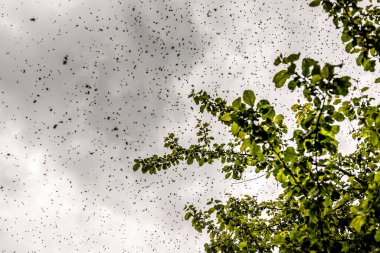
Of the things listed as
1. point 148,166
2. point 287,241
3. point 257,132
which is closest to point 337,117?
point 257,132

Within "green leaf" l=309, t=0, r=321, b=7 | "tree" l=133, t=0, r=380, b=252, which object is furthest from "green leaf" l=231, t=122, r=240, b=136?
"green leaf" l=309, t=0, r=321, b=7

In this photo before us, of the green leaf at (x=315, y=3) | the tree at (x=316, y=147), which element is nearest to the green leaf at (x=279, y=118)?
the tree at (x=316, y=147)

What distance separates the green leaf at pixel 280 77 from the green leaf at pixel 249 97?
182 mm

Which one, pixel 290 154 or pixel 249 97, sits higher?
pixel 249 97

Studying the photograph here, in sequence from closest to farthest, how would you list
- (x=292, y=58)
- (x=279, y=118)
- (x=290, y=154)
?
(x=292, y=58)
(x=290, y=154)
(x=279, y=118)

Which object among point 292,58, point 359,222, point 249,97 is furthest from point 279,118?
point 359,222

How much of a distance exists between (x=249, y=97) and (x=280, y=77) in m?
0.24

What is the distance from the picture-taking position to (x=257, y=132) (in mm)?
1901

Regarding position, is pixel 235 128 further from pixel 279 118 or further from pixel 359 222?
pixel 359 222

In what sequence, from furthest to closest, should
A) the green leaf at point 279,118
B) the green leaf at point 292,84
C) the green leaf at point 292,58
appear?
the green leaf at point 279,118, the green leaf at point 292,84, the green leaf at point 292,58

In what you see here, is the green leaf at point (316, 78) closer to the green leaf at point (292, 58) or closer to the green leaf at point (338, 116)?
the green leaf at point (292, 58)

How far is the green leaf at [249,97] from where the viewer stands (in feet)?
5.74

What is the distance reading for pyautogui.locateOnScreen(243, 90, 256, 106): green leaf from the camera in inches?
68.8

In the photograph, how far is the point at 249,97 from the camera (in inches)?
69.2
